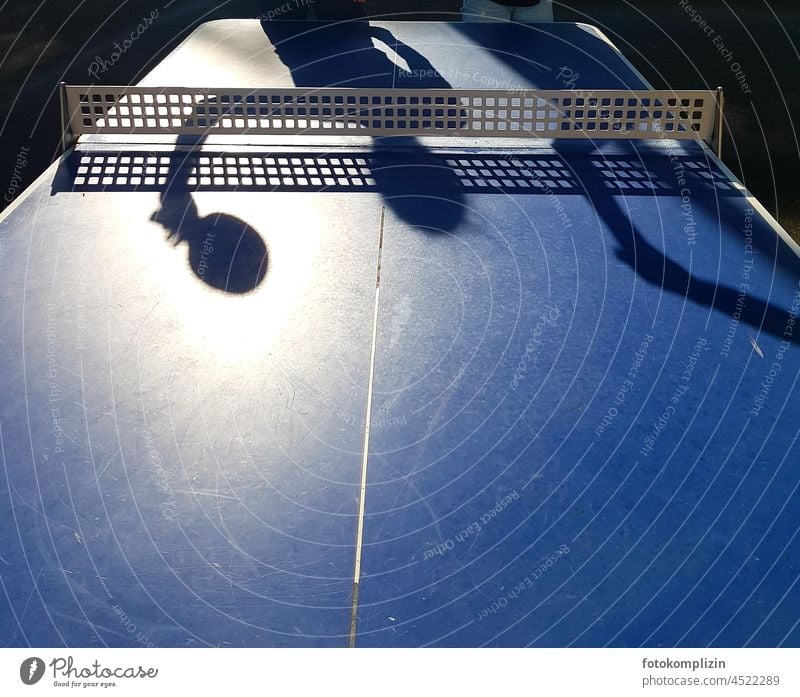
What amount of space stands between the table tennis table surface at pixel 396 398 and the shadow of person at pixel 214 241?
0.02 meters

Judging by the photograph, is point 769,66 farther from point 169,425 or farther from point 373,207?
point 169,425

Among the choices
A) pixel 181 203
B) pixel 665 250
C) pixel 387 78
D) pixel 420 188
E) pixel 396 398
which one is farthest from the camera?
pixel 387 78

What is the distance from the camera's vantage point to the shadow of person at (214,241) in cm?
500

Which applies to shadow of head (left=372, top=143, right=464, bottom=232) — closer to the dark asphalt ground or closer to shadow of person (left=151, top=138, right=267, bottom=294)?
shadow of person (left=151, top=138, right=267, bottom=294)

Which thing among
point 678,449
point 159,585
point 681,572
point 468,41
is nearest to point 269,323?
point 159,585

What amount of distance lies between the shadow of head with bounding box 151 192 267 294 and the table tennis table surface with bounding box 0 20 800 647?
0.07ft

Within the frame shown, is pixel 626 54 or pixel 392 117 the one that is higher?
pixel 626 54

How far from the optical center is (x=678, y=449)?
3.91 meters

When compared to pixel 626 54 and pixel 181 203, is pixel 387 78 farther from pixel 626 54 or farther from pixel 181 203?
pixel 626 54
